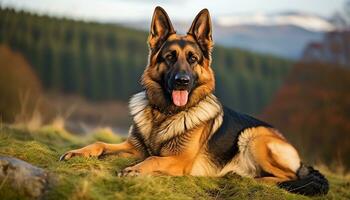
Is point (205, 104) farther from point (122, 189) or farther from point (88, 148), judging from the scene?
point (122, 189)

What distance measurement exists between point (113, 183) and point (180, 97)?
1958mm

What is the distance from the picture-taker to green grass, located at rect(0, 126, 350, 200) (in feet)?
15.5

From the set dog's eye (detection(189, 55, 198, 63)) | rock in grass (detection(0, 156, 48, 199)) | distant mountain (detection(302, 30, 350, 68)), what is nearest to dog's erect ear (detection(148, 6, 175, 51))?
dog's eye (detection(189, 55, 198, 63))

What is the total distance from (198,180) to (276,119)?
1002 inches

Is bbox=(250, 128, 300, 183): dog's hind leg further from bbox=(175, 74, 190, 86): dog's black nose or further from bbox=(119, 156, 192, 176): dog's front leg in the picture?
bbox=(175, 74, 190, 86): dog's black nose

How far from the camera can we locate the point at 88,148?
656 centimetres

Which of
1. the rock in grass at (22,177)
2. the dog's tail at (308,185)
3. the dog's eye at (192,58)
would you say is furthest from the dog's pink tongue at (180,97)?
the rock in grass at (22,177)

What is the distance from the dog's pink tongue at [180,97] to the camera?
6695mm

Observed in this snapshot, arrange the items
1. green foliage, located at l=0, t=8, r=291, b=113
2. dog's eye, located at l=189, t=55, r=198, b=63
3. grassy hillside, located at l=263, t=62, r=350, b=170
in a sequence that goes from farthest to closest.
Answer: green foliage, located at l=0, t=8, r=291, b=113 → grassy hillside, located at l=263, t=62, r=350, b=170 → dog's eye, located at l=189, t=55, r=198, b=63

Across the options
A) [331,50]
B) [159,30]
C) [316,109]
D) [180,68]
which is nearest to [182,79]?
[180,68]

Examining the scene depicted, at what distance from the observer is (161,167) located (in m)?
6.20

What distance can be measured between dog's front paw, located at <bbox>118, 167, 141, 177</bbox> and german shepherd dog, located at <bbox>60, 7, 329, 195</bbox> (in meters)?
0.29

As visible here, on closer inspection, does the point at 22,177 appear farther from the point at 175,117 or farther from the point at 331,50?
the point at 331,50

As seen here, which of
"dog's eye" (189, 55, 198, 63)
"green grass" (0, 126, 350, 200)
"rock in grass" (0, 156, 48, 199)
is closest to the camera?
"rock in grass" (0, 156, 48, 199)
